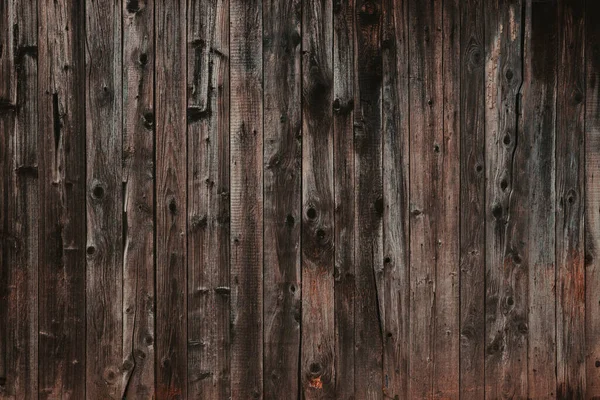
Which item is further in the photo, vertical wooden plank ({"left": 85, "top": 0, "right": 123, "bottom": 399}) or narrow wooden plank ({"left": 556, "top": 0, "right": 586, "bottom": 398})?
narrow wooden plank ({"left": 556, "top": 0, "right": 586, "bottom": 398})

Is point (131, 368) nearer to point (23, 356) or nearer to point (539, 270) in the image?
point (23, 356)

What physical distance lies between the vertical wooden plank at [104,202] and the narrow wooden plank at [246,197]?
1.68 feet

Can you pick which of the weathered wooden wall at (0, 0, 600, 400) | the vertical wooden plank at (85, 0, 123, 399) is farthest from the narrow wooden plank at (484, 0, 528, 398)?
the vertical wooden plank at (85, 0, 123, 399)

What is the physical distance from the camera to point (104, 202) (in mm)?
2926

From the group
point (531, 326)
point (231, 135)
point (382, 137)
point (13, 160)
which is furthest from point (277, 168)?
point (531, 326)

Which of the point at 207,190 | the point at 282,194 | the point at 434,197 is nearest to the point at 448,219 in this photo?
the point at 434,197

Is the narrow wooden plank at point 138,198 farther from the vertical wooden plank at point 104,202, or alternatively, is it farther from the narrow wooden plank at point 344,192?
the narrow wooden plank at point 344,192

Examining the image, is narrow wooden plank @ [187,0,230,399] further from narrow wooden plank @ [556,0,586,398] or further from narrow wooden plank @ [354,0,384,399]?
narrow wooden plank @ [556,0,586,398]

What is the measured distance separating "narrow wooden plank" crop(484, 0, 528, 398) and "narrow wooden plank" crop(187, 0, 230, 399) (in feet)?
3.94

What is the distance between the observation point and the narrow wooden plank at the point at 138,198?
9.57 feet

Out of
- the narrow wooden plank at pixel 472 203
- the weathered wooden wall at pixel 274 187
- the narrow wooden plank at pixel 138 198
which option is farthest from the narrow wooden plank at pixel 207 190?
the narrow wooden plank at pixel 472 203

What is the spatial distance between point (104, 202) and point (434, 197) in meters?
1.49

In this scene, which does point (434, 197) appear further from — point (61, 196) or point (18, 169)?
point (18, 169)

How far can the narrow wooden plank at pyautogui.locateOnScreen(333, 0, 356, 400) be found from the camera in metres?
2.94
